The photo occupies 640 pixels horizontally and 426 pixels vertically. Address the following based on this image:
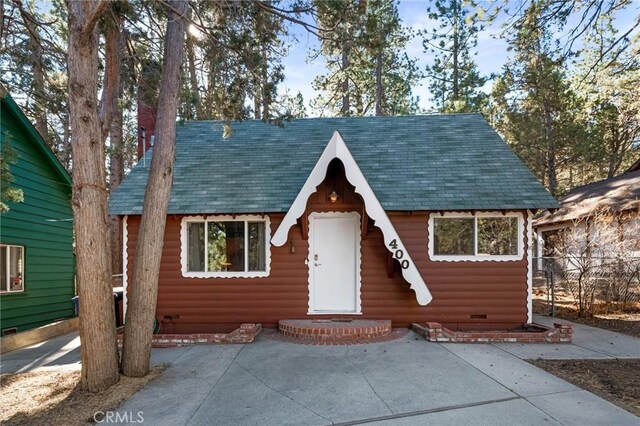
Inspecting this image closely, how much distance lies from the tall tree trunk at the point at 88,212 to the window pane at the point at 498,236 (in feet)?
22.5

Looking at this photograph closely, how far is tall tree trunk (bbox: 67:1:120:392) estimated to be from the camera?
4543 millimetres

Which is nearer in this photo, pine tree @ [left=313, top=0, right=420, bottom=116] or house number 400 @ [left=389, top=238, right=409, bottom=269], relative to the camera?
house number 400 @ [left=389, top=238, right=409, bottom=269]

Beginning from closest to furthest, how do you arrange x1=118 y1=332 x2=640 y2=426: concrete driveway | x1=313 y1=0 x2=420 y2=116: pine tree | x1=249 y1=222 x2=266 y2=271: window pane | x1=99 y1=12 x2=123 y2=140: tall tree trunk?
x1=118 y1=332 x2=640 y2=426: concrete driveway < x1=99 y1=12 x2=123 y2=140: tall tree trunk < x1=249 y1=222 x2=266 y2=271: window pane < x1=313 y1=0 x2=420 y2=116: pine tree

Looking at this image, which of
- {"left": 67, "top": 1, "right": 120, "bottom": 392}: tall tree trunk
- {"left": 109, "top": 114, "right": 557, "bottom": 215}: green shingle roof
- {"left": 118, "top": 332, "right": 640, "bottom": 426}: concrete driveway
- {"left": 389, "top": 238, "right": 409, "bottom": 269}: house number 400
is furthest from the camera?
{"left": 109, "top": 114, "right": 557, "bottom": 215}: green shingle roof

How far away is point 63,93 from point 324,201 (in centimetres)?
654

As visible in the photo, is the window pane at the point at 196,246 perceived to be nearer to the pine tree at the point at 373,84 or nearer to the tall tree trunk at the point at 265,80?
the tall tree trunk at the point at 265,80

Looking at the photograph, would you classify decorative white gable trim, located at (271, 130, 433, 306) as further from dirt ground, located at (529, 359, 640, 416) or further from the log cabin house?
dirt ground, located at (529, 359, 640, 416)

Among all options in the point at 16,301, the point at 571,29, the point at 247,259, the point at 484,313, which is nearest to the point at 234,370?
the point at 247,259

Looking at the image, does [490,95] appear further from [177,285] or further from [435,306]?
[177,285]

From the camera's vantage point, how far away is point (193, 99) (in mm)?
8664

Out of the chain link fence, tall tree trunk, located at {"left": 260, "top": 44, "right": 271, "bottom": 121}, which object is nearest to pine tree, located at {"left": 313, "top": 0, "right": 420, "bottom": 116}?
tall tree trunk, located at {"left": 260, "top": 44, "right": 271, "bottom": 121}

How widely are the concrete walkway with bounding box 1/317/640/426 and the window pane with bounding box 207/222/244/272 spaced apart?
1.89 meters

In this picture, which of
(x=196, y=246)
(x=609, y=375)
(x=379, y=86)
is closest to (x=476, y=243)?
(x=609, y=375)

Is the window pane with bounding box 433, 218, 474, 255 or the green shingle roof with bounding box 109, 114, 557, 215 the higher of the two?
the green shingle roof with bounding box 109, 114, 557, 215
